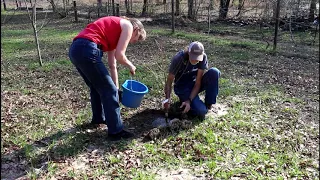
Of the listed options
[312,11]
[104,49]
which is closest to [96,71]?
[104,49]

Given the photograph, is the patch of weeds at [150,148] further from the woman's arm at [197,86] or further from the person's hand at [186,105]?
the woman's arm at [197,86]

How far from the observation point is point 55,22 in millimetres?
14805

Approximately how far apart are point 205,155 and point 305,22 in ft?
34.8

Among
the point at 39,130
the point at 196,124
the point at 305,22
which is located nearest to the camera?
the point at 39,130

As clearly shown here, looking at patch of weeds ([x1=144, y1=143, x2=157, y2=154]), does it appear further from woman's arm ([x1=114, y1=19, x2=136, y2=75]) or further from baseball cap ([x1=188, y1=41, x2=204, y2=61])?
baseball cap ([x1=188, y1=41, x2=204, y2=61])

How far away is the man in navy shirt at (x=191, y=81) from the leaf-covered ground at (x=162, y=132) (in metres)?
0.18

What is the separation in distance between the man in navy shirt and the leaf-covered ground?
182 millimetres

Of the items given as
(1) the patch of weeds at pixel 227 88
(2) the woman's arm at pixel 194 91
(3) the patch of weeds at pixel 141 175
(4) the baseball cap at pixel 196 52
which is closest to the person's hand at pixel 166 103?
(2) the woman's arm at pixel 194 91

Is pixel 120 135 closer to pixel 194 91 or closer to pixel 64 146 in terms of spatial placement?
pixel 64 146

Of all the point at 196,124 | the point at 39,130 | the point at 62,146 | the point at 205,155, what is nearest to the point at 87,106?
the point at 39,130

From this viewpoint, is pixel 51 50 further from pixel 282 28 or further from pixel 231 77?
pixel 282 28

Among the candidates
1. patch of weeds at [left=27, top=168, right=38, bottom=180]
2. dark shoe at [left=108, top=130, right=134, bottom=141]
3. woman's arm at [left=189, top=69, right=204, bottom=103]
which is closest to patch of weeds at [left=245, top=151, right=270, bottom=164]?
woman's arm at [left=189, top=69, right=204, bottom=103]

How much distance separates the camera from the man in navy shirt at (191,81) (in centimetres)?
364

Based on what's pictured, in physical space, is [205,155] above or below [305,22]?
below
